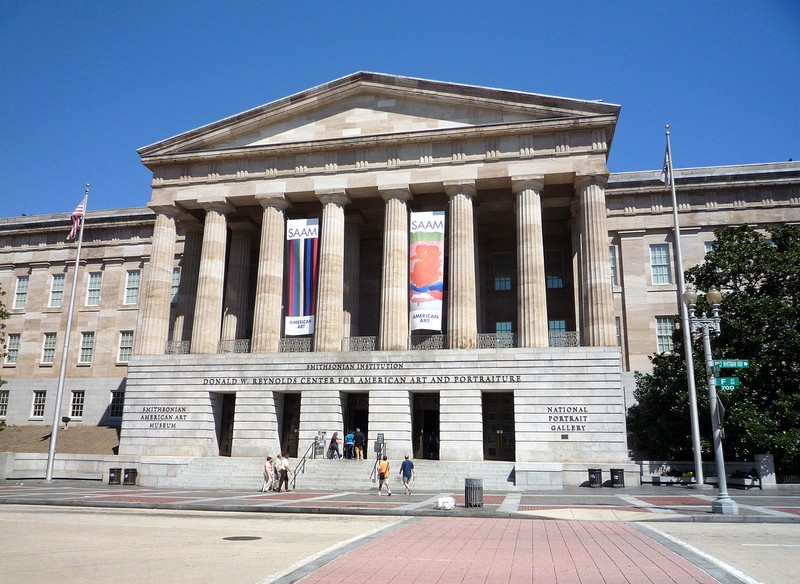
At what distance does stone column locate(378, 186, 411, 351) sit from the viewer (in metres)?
36.2

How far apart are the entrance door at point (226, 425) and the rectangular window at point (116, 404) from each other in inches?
621

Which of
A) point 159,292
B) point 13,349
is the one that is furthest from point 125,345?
point 159,292

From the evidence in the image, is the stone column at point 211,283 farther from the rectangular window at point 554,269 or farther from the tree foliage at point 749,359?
the tree foliage at point 749,359

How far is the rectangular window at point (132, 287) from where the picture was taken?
5294 cm

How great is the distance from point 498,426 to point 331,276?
12782mm

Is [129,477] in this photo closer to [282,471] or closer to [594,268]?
[282,471]

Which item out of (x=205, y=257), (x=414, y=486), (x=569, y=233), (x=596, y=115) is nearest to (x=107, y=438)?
(x=205, y=257)

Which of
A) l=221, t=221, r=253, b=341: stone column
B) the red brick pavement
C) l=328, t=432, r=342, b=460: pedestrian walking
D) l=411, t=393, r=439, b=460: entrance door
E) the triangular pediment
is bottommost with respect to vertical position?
the red brick pavement

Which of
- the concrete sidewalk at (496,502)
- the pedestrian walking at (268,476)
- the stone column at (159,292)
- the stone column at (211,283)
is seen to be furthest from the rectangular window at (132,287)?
the pedestrian walking at (268,476)

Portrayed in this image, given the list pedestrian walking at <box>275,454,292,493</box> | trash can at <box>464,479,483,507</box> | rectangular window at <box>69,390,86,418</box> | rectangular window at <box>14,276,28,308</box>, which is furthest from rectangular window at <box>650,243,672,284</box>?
rectangular window at <box>14,276,28,308</box>

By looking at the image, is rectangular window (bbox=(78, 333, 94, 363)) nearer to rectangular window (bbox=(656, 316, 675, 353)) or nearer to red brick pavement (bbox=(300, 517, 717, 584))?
rectangular window (bbox=(656, 316, 675, 353))

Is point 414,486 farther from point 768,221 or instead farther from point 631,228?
point 768,221

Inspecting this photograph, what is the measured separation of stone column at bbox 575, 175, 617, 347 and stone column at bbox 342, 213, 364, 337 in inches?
549

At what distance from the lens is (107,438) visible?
142ft
